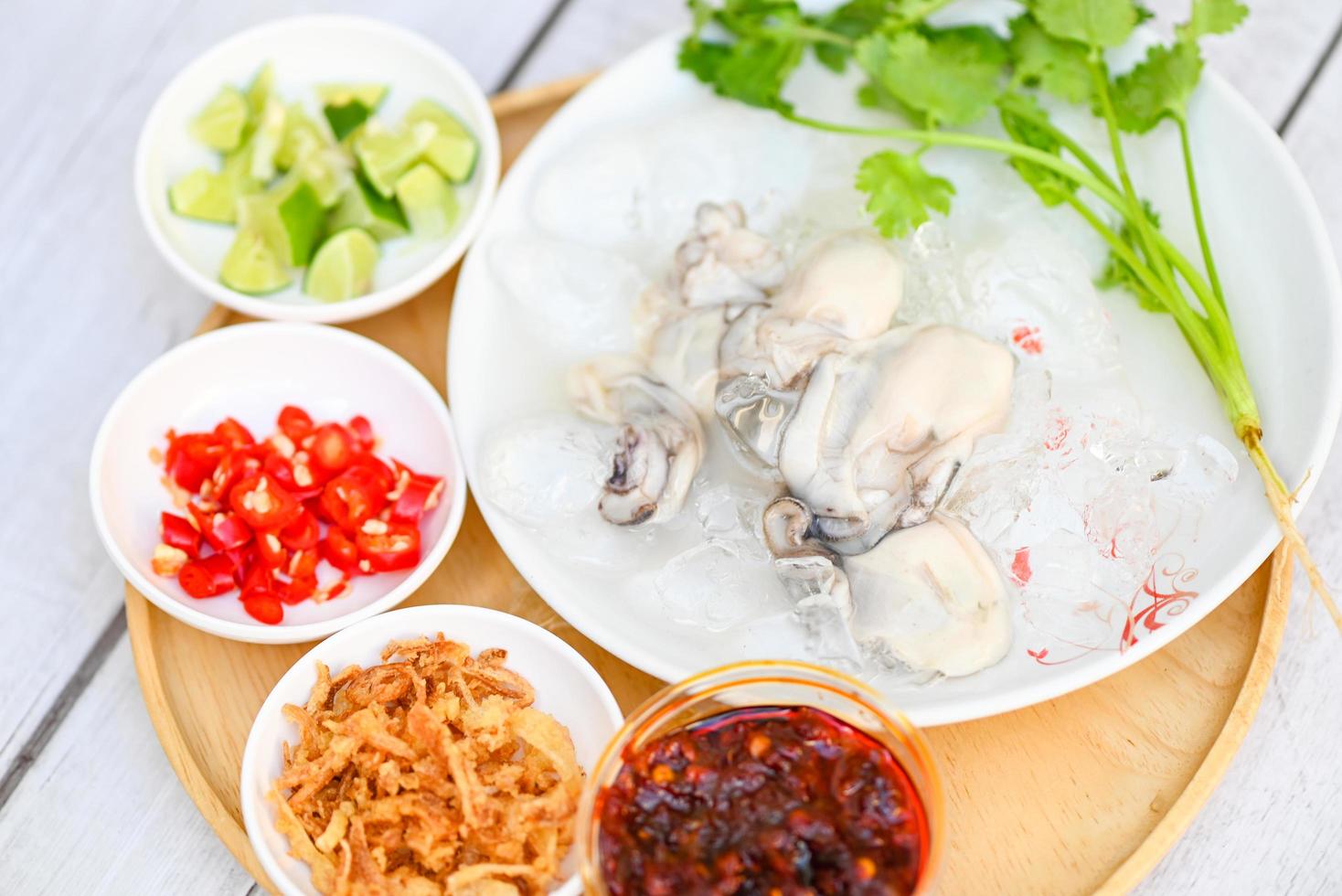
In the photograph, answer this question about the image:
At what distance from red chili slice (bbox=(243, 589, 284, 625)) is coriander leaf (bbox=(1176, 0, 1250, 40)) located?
2.24 meters

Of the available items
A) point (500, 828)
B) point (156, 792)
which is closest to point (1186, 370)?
point (500, 828)

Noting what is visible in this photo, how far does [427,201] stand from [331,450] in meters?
0.68

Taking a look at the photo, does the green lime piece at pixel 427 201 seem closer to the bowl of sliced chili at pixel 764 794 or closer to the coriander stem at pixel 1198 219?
the bowl of sliced chili at pixel 764 794

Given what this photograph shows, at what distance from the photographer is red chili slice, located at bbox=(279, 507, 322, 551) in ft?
8.00

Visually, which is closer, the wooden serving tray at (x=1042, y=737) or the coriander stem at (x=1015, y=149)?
the wooden serving tray at (x=1042, y=737)

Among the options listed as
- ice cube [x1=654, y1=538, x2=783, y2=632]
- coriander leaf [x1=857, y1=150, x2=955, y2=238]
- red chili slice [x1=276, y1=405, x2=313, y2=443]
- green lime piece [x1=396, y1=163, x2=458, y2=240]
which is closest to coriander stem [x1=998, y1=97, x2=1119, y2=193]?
coriander leaf [x1=857, y1=150, x2=955, y2=238]

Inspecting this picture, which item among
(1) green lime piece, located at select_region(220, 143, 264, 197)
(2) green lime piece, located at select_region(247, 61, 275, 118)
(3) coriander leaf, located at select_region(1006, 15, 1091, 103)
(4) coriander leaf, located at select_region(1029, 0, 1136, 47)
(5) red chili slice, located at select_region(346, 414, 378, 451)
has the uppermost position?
(4) coriander leaf, located at select_region(1029, 0, 1136, 47)

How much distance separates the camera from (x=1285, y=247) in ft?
7.94

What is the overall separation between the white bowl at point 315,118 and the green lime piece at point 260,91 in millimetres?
32

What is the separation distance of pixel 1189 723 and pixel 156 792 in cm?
209

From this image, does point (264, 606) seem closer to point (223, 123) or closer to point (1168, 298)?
point (223, 123)

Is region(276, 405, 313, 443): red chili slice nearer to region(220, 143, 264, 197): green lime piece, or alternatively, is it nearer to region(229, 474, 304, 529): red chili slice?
region(229, 474, 304, 529): red chili slice

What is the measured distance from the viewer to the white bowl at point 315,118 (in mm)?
2707

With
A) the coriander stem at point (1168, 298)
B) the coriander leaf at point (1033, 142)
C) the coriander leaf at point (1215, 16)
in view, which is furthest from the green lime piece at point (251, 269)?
the coriander leaf at point (1215, 16)
